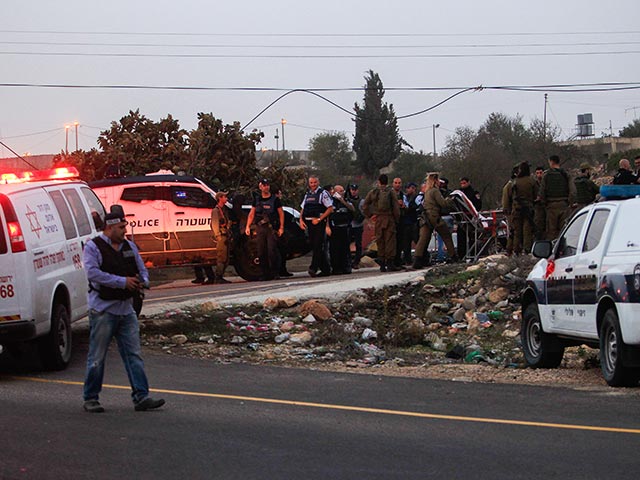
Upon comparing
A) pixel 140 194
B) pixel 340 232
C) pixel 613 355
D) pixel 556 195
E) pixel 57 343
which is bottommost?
pixel 613 355

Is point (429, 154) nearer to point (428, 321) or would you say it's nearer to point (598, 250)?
point (428, 321)

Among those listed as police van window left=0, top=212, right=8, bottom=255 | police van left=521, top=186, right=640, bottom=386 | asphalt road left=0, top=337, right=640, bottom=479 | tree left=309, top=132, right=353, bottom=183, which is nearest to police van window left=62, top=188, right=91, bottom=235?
police van window left=0, top=212, right=8, bottom=255

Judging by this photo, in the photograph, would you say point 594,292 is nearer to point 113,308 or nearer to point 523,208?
point 113,308

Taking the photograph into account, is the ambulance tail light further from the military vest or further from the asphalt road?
the military vest

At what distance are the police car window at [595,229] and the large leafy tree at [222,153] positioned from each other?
71.8ft

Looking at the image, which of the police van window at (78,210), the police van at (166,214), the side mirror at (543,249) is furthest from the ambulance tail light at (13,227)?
the police van at (166,214)

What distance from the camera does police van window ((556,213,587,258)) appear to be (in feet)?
38.5

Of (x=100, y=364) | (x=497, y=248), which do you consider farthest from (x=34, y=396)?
(x=497, y=248)

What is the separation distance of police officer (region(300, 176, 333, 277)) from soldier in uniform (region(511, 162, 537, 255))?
3.60 metres

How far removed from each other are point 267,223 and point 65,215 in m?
8.70

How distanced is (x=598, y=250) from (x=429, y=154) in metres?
77.7

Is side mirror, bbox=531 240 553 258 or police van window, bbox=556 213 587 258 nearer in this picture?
police van window, bbox=556 213 587 258

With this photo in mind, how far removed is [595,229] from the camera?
36.8 feet

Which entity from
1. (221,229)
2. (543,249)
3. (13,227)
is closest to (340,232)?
(221,229)
